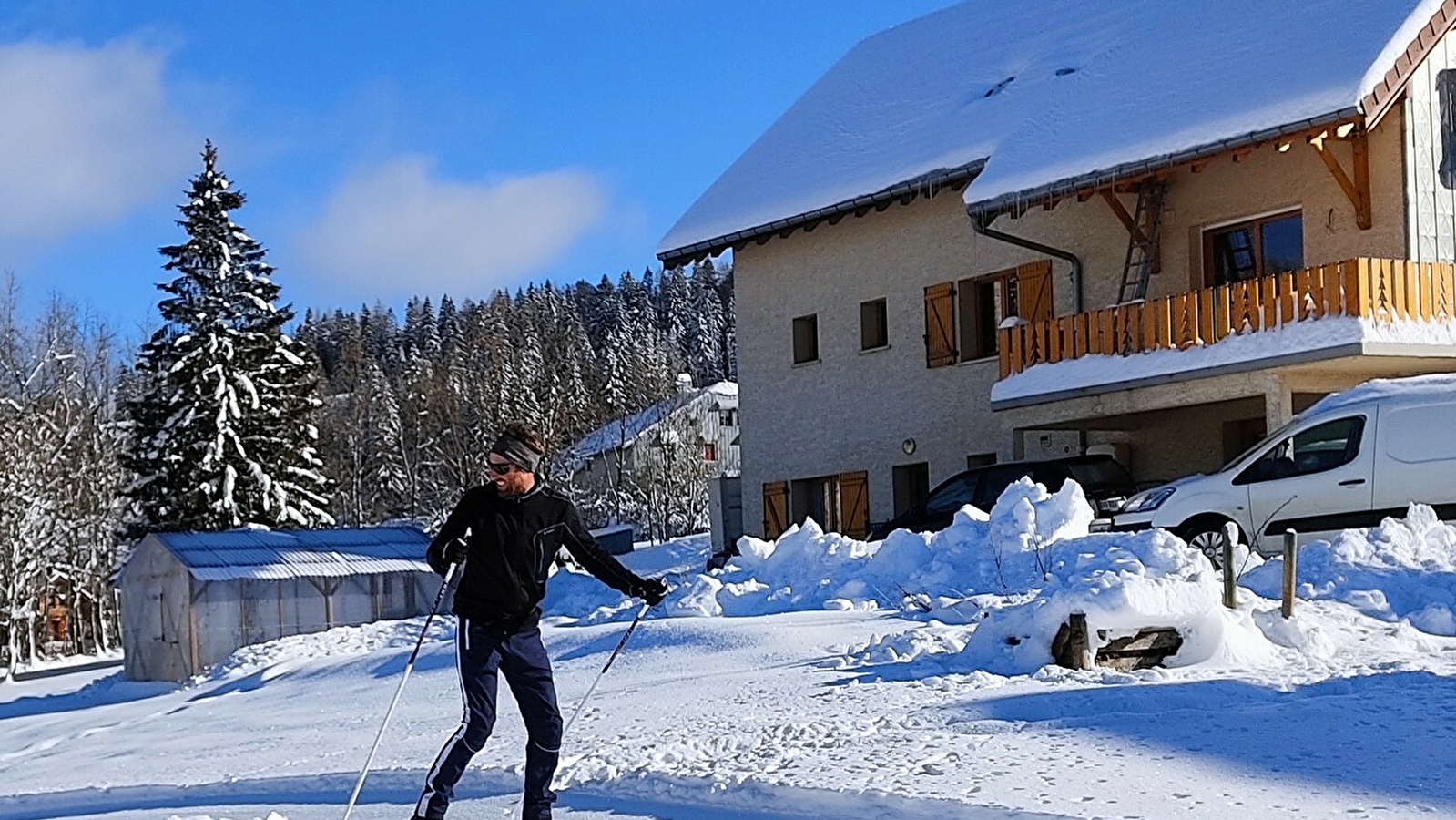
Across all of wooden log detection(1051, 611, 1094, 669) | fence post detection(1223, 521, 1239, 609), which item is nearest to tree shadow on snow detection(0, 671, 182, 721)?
wooden log detection(1051, 611, 1094, 669)

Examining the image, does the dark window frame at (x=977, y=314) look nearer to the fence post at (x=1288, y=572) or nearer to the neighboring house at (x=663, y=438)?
the fence post at (x=1288, y=572)

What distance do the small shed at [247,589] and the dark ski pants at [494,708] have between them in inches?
879

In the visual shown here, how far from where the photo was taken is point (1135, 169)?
74.2ft

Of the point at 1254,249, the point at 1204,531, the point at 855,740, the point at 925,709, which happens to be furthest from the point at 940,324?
the point at 855,740

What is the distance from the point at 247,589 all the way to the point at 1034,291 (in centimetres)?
1368

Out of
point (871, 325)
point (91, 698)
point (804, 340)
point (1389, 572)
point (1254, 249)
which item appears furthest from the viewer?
point (804, 340)

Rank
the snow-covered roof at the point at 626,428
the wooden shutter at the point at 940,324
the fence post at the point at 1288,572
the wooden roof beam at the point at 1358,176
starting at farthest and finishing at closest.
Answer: the snow-covered roof at the point at 626,428, the wooden shutter at the point at 940,324, the wooden roof beam at the point at 1358,176, the fence post at the point at 1288,572

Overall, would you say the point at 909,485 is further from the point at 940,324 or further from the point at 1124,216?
the point at 1124,216

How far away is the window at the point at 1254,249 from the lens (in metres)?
23.5

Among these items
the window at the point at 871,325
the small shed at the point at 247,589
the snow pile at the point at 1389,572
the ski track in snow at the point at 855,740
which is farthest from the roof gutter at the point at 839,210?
the ski track in snow at the point at 855,740

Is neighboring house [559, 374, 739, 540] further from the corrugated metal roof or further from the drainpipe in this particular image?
the drainpipe

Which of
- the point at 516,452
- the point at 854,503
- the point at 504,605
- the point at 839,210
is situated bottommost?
the point at 854,503

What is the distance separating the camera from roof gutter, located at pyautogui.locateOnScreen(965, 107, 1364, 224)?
818 inches

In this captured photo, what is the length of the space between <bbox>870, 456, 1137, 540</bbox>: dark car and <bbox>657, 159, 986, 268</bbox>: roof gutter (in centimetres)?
505
